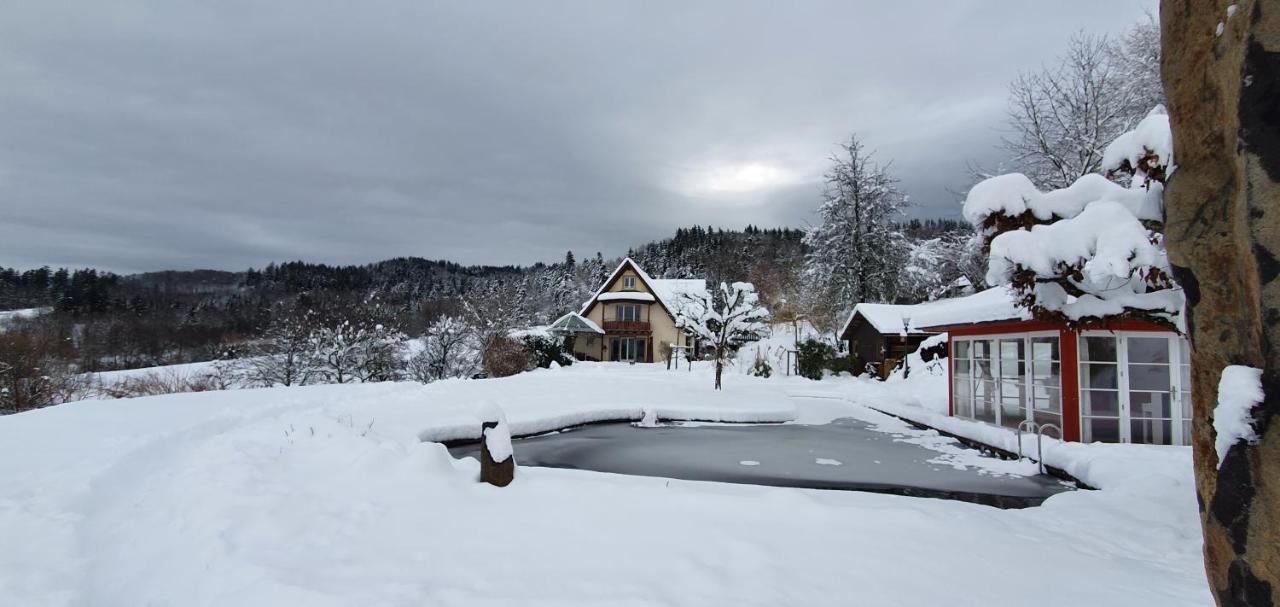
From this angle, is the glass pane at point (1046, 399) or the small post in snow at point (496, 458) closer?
the small post in snow at point (496, 458)

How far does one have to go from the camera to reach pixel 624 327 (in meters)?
39.8

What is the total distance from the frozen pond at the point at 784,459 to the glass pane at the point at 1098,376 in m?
2.84

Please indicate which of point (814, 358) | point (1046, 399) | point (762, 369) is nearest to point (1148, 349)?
point (1046, 399)

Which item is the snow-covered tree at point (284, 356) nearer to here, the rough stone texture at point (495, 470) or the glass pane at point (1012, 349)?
the rough stone texture at point (495, 470)

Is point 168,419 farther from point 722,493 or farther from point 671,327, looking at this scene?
point 671,327

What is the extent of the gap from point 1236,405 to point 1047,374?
11.5 m

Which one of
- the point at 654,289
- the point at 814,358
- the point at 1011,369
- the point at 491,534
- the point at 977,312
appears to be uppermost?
the point at 654,289

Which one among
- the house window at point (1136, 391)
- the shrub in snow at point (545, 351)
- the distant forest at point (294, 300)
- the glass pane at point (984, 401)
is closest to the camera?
the house window at point (1136, 391)

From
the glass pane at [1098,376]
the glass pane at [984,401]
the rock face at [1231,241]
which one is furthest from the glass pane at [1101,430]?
the rock face at [1231,241]

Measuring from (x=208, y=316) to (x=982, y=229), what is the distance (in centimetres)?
6144

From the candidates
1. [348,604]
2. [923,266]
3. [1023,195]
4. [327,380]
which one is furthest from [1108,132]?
[327,380]

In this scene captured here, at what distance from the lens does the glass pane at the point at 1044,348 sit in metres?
11.1

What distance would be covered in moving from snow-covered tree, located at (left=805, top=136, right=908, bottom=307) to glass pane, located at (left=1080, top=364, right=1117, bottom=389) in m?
21.8

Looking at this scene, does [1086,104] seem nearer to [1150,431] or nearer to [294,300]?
[1150,431]
